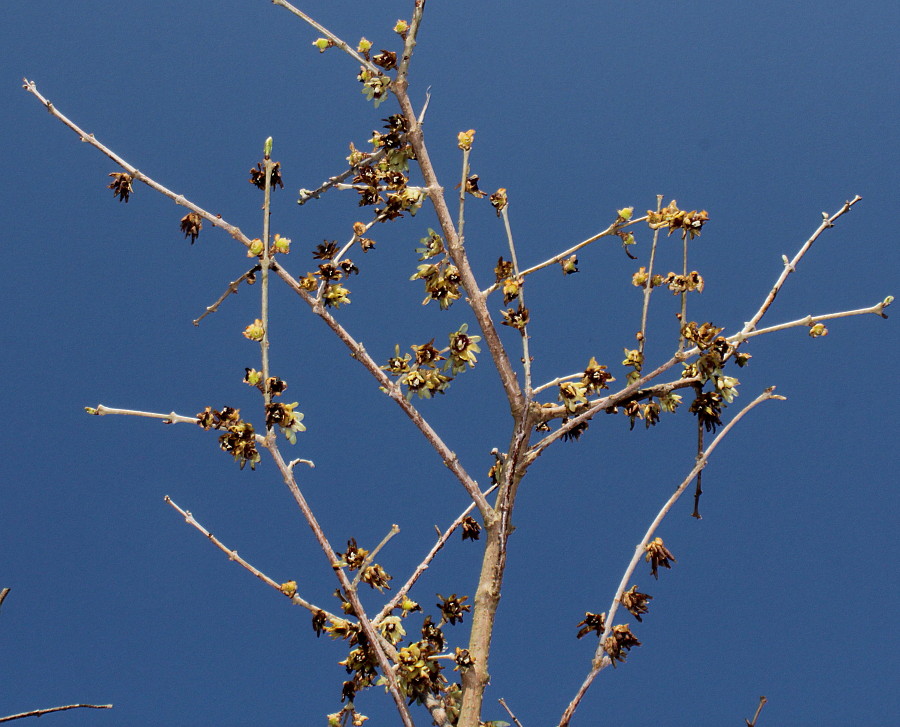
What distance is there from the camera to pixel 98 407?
3039mm

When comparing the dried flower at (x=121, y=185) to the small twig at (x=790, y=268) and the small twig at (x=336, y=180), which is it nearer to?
the small twig at (x=336, y=180)

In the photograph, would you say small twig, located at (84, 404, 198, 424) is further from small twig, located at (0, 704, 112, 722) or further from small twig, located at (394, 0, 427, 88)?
small twig, located at (394, 0, 427, 88)

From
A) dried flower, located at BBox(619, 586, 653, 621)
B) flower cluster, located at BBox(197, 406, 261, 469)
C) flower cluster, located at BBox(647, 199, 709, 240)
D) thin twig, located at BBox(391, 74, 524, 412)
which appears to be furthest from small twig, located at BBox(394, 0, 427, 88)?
dried flower, located at BBox(619, 586, 653, 621)

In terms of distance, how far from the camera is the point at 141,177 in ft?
11.1

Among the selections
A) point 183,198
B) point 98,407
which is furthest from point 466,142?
point 98,407

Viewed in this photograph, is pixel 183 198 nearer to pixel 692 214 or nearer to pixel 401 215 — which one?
pixel 401 215

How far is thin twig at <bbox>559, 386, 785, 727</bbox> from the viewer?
333 centimetres

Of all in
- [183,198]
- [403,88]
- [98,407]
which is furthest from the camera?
[403,88]

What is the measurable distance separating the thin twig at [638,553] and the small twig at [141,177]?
2131mm

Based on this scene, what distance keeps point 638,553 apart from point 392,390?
4.19 ft

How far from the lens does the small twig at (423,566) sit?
3.65 meters

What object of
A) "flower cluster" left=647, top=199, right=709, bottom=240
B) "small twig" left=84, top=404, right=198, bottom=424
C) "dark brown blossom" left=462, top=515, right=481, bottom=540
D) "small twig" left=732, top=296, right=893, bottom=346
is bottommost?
"small twig" left=84, top=404, right=198, bottom=424

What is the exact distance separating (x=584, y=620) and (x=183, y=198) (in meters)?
2.49

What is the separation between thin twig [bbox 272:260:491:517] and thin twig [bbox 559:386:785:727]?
2.17 ft
